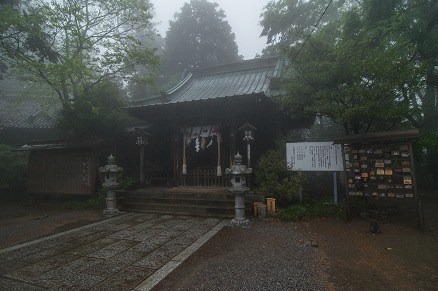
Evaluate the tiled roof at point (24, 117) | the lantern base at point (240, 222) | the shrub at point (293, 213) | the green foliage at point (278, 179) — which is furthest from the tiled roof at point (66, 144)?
the tiled roof at point (24, 117)

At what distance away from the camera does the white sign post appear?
8.20 m

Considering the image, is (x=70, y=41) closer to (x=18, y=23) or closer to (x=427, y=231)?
(x=18, y=23)

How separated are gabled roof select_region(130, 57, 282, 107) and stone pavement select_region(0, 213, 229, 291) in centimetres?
794

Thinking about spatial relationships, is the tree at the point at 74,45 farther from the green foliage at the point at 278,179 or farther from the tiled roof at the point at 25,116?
the tiled roof at the point at 25,116

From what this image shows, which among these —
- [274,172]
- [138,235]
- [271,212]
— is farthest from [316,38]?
[138,235]

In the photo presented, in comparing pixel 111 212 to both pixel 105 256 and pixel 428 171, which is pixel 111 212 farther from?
pixel 428 171

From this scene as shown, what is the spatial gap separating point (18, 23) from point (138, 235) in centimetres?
917

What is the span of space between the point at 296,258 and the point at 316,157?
464 centimetres

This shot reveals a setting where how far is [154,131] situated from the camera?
1330 cm

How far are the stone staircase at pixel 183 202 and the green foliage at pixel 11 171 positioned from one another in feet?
23.6

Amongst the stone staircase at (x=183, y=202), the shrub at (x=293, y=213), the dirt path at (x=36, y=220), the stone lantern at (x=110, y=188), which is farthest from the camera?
the stone lantern at (x=110, y=188)

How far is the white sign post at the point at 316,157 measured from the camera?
820cm

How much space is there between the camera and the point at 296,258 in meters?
4.70

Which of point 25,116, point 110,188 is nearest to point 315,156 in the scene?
point 110,188
